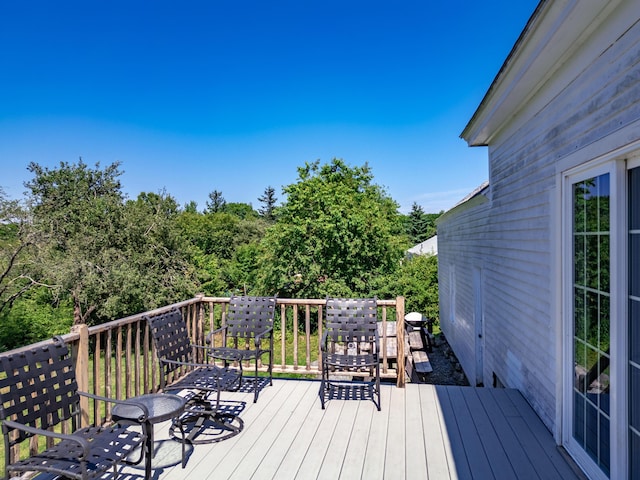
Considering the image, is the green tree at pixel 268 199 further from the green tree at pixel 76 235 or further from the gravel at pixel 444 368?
the gravel at pixel 444 368

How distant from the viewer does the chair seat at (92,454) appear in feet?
6.62

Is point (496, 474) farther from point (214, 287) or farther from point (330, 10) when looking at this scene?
point (214, 287)

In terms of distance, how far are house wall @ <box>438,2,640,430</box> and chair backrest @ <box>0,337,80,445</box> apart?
354 centimetres

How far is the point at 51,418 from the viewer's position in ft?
7.84

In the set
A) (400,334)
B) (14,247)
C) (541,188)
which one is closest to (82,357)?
(400,334)

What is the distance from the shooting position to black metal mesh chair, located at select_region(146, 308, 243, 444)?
3.27m

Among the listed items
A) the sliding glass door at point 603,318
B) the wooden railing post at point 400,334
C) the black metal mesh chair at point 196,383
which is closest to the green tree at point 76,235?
the black metal mesh chair at point 196,383

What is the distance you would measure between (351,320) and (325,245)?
11.1 meters

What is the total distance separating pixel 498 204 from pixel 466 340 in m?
4.01

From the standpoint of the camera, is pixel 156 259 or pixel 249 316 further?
pixel 156 259

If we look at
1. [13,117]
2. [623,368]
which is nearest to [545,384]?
[623,368]

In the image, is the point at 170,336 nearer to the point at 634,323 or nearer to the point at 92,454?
the point at 92,454

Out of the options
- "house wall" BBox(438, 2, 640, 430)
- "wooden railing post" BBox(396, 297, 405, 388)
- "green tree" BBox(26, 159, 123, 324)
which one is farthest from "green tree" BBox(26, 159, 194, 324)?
"wooden railing post" BBox(396, 297, 405, 388)

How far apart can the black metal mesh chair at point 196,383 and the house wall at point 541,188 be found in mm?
2742
